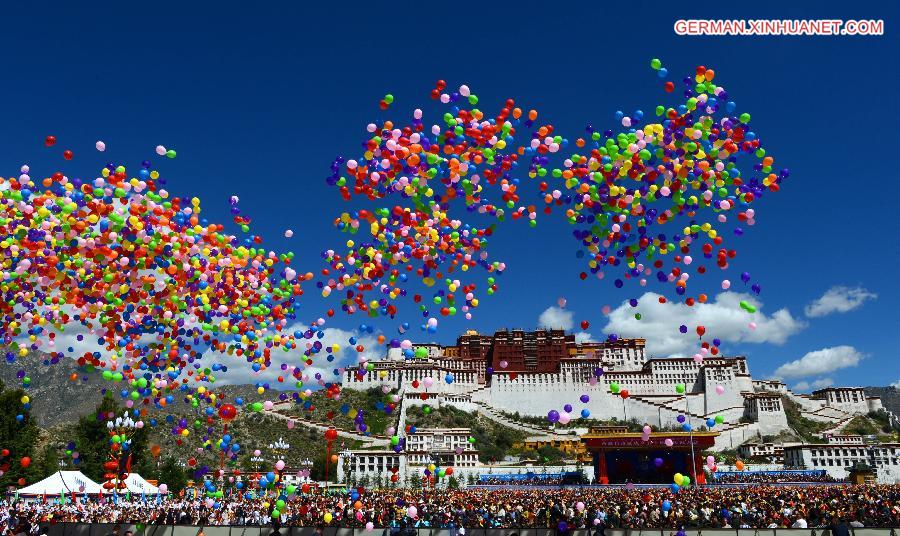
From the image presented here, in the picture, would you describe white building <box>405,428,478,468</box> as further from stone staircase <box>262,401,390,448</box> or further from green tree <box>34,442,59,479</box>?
green tree <box>34,442,59,479</box>

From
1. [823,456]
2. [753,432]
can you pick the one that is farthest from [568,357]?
[823,456]

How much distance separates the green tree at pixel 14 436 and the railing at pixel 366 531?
26.7 m

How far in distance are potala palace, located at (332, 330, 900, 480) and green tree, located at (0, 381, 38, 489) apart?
4971cm

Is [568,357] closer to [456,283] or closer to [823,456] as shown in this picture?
[823,456]

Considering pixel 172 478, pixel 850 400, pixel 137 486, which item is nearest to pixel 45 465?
pixel 172 478

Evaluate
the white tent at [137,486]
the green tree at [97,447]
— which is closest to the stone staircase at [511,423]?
the green tree at [97,447]

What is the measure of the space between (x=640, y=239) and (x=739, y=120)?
8.60 feet

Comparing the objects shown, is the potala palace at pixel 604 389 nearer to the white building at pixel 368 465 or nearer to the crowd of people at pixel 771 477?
the white building at pixel 368 465

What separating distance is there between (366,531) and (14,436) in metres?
35.8

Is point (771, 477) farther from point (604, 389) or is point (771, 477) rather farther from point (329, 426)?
point (329, 426)

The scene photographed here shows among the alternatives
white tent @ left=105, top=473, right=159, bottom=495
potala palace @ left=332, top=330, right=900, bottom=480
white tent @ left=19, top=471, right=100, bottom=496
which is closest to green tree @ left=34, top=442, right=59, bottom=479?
white tent @ left=105, top=473, right=159, bottom=495

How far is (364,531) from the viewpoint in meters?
14.6

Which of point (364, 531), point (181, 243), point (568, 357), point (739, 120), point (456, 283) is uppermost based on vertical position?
point (568, 357)

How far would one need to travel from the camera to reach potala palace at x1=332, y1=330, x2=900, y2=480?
88562 mm
